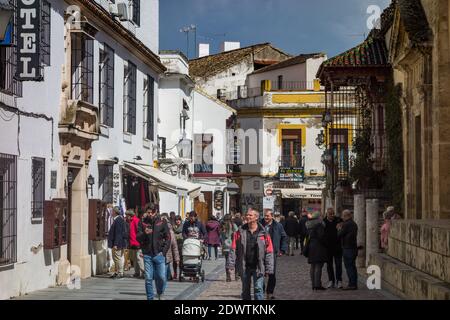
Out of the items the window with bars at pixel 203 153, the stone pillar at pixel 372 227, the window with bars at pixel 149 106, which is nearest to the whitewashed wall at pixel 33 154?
the stone pillar at pixel 372 227

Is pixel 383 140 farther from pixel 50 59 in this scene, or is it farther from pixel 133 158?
pixel 50 59

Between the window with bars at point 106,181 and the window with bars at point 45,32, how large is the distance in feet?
15.3

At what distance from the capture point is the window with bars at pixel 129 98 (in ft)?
84.4

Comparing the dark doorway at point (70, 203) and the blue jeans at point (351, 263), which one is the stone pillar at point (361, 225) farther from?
the dark doorway at point (70, 203)

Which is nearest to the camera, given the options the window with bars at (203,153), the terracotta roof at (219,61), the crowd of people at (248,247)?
the crowd of people at (248,247)

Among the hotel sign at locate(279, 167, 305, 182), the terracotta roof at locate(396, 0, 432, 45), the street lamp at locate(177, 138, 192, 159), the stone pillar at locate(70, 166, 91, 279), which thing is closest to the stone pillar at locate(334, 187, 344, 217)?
the street lamp at locate(177, 138, 192, 159)

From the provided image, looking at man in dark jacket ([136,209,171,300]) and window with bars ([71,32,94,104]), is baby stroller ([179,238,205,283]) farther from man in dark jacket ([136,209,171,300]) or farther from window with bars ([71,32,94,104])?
man in dark jacket ([136,209,171,300])

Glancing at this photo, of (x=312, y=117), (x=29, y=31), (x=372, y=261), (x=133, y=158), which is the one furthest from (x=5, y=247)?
(x=312, y=117)

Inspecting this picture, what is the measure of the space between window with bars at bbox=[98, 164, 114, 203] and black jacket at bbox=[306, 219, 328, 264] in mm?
6195

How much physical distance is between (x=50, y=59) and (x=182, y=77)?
18286mm

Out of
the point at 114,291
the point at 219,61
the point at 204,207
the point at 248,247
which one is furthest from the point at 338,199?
the point at 219,61

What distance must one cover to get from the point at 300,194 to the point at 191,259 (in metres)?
30.7

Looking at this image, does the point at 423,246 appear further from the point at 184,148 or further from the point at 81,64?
the point at 184,148
